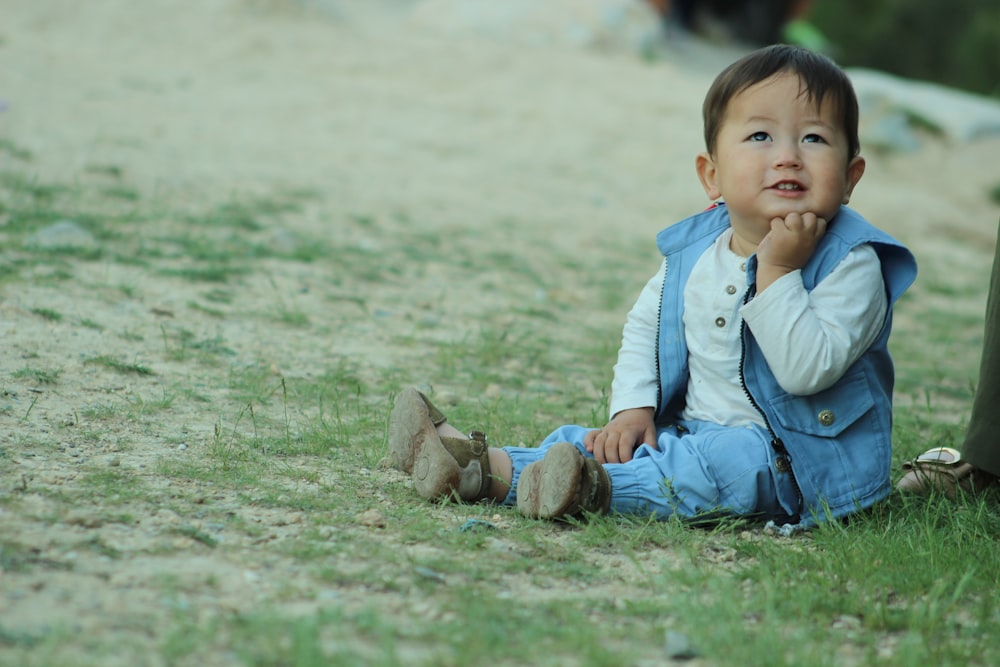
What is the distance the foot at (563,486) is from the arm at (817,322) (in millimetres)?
470

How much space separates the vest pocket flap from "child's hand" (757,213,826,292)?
279mm

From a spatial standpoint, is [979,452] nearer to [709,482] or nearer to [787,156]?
[709,482]

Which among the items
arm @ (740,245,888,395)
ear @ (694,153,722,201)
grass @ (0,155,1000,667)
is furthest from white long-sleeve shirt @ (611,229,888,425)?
grass @ (0,155,1000,667)

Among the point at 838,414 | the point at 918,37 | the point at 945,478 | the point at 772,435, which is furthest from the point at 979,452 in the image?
the point at 918,37

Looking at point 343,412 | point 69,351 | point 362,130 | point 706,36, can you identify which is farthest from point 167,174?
point 706,36

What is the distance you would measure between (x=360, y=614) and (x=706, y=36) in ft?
47.2

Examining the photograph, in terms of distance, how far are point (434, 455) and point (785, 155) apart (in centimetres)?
105

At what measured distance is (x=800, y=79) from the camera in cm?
266

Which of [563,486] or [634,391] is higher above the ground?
[634,391]

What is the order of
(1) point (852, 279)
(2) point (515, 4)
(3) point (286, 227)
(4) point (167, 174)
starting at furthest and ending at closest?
(2) point (515, 4)
(4) point (167, 174)
(3) point (286, 227)
(1) point (852, 279)

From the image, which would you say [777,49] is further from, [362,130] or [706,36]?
[706,36]

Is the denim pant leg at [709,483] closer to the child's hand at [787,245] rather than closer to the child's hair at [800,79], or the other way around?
the child's hand at [787,245]

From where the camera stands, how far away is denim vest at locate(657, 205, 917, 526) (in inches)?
104

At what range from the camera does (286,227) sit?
6.06m
